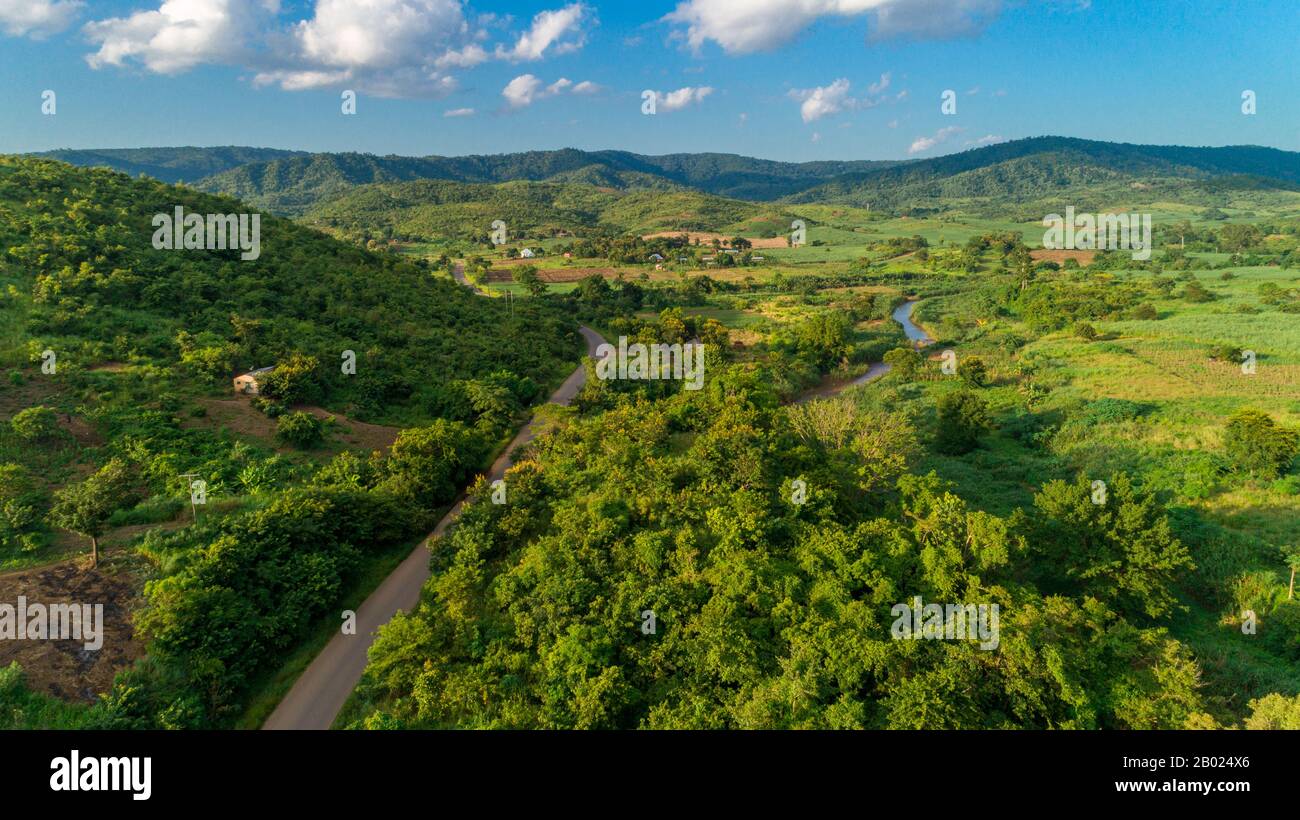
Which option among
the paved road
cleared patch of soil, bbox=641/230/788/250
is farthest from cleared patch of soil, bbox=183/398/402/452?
cleared patch of soil, bbox=641/230/788/250

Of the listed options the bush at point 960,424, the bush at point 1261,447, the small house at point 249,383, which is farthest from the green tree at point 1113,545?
the small house at point 249,383

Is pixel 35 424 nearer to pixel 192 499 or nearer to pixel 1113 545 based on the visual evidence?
pixel 192 499

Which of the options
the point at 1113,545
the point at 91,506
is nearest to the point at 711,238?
the point at 1113,545

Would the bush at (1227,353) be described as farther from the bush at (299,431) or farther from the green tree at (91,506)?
the green tree at (91,506)
